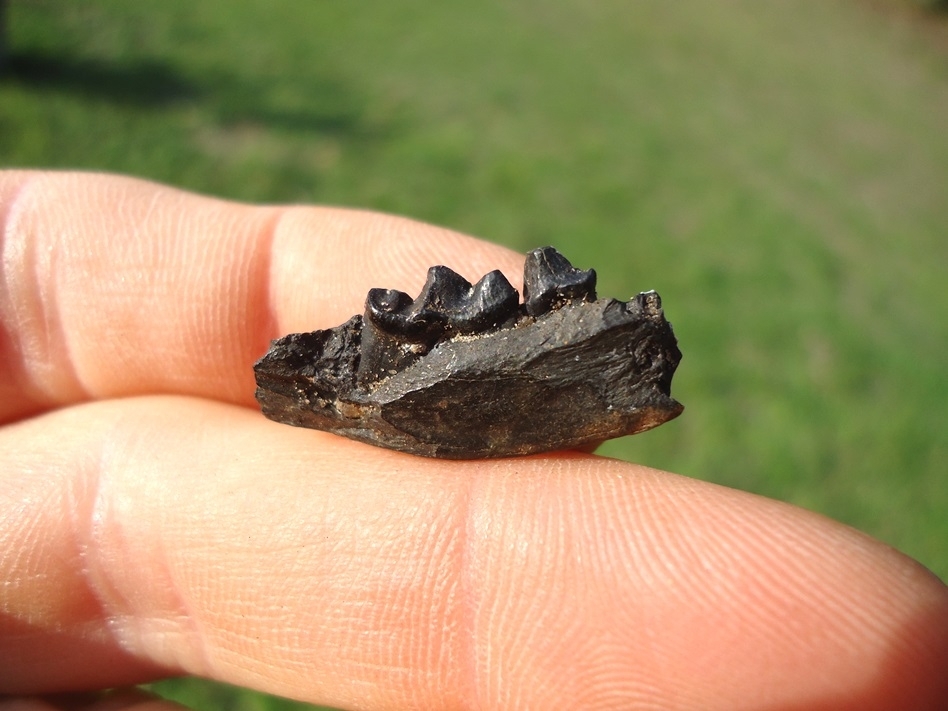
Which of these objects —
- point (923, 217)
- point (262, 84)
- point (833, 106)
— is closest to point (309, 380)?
point (262, 84)

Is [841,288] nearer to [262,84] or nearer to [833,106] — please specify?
[833,106]

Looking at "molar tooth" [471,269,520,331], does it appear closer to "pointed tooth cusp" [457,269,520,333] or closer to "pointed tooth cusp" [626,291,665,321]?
"pointed tooth cusp" [457,269,520,333]

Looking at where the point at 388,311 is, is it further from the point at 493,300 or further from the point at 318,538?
the point at 318,538

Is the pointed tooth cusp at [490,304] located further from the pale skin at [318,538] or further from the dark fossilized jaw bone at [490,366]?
the pale skin at [318,538]

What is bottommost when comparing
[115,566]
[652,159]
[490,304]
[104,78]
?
[115,566]

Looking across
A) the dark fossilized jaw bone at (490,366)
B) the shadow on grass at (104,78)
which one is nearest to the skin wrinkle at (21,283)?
the dark fossilized jaw bone at (490,366)

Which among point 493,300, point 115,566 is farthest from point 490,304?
point 115,566

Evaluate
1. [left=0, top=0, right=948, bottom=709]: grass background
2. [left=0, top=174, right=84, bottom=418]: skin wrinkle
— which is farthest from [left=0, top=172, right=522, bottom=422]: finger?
[left=0, top=0, right=948, bottom=709]: grass background
